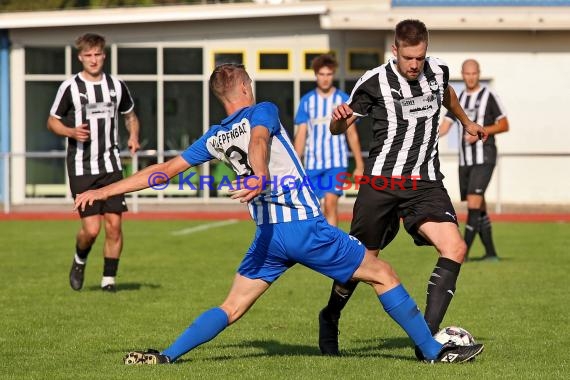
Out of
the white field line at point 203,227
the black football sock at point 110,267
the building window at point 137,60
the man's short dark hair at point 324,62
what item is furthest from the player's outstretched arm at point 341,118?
the building window at point 137,60

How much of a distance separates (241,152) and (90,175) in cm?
474

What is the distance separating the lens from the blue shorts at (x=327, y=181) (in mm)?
14484

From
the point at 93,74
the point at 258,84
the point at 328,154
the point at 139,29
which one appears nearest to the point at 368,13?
the point at 258,84

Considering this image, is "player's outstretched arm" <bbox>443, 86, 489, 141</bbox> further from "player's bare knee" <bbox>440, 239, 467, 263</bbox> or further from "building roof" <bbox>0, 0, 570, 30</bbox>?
"building roof" <bbox>0, 0, 570, 30</bbox>

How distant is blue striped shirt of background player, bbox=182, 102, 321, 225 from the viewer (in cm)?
675

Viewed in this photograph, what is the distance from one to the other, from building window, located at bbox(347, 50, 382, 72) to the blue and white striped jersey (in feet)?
43.1

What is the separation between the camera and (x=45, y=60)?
27688 millimetres

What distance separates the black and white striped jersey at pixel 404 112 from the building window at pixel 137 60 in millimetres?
20280

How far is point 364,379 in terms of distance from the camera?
6.60m

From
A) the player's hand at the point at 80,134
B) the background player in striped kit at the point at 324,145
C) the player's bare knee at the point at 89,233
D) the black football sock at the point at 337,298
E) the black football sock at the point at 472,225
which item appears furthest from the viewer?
the background player in striped kit at the point at 324,145

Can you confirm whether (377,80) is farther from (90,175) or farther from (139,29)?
(139,29)

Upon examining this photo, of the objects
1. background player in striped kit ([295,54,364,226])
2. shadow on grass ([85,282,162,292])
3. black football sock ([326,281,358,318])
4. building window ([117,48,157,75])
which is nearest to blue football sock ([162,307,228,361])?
black football sock ([326,281,358,318])

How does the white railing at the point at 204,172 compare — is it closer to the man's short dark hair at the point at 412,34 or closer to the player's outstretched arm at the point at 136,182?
the man's short dark hair at the point at 412,34

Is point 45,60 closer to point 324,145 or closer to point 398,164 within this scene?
point 324,145
